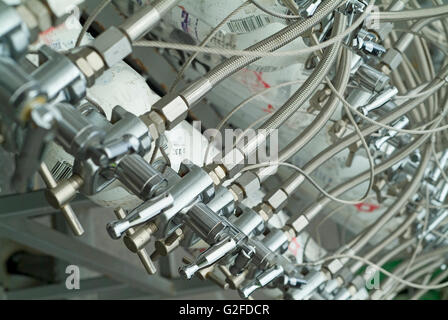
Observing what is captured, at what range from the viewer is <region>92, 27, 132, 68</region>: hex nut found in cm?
57

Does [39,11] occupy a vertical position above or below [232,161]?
above

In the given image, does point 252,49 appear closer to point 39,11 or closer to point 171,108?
point 171,108

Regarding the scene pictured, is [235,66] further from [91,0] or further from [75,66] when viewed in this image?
[91,0]

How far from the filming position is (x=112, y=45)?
0.57m

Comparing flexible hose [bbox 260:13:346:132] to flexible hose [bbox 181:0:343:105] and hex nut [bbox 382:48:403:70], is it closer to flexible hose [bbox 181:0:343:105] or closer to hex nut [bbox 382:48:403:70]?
flexible hose [bbox 181:0:343:105]

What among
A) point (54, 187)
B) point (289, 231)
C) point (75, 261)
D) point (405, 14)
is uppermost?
point (405, 14)

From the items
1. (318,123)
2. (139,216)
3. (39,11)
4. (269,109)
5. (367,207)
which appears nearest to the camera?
(39,11)

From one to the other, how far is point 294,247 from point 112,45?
694 millimetres

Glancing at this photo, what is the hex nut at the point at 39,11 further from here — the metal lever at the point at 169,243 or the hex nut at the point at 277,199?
the hex nut at the point at 277,199

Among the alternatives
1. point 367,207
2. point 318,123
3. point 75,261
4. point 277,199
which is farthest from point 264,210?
point 75,261

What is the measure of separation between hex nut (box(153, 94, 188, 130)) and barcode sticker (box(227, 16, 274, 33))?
230 millimetres

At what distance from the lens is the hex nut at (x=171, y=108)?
654 mm

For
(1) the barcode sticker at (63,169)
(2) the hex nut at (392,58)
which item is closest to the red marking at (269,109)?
(2) the hex nut at (392,58)

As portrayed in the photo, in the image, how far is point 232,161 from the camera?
738 millimetres
